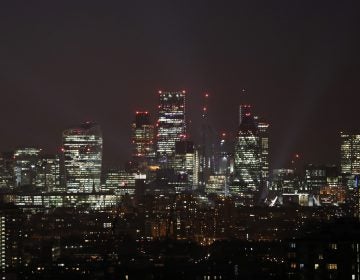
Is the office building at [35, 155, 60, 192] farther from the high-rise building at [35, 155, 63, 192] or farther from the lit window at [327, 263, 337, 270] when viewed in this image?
the lit window at [327, 263, 337, 270]

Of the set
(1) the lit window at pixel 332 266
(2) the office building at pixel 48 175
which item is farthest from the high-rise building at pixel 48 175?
(1) the lit window at pixel 332 266

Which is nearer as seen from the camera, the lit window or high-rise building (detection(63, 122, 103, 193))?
the lit window

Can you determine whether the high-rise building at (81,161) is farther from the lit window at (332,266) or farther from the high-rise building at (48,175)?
the lit window at (332,266)

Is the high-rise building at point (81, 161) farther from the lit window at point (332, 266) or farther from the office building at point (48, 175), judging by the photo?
the lit window at point (332, 266)

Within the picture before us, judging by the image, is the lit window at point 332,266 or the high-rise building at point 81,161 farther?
the high-rise building at point 81,161

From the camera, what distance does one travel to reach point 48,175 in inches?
4437

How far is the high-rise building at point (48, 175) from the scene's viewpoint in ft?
363

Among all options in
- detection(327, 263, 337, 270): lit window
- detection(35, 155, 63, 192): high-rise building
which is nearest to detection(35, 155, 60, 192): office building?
detection(35, 155, 63, 192): high-rise building

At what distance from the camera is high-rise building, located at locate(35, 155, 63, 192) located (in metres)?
111

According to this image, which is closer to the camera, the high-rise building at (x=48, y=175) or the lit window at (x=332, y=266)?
the lit window at (x=332, y=266)

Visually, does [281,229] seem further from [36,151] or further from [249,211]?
[36,151]

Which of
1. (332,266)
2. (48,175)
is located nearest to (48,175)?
(48,175)

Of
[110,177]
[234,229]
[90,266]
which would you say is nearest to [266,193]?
[110,177]

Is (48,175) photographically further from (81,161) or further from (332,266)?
(332,266)
